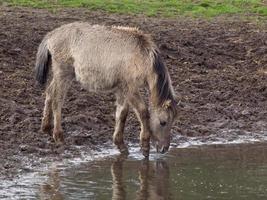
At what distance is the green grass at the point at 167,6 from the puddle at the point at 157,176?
30.1 feet

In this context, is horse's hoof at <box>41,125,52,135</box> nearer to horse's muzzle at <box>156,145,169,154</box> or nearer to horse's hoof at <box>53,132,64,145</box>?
horse's hoof at <box>53,132,64,145</box>

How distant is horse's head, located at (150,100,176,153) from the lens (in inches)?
419

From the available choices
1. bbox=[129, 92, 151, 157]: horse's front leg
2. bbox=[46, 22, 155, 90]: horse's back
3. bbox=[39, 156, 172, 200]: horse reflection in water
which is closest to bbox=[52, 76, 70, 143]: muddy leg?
bbox=[46, 22, 155, 90]: horse's back

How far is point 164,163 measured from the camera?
10617mm

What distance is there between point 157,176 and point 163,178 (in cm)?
11

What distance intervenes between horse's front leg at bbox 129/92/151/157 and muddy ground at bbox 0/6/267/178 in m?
0.80

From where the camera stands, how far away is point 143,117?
421 inches

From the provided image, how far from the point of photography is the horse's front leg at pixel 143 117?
10664mm

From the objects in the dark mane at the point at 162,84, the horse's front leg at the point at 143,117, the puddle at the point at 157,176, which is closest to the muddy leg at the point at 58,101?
the puddle at the point at 157,176

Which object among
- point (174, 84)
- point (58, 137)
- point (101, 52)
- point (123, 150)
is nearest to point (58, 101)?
point (58, 137)

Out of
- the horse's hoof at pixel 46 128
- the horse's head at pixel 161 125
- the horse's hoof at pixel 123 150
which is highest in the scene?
the horse's head at pixel 161 125

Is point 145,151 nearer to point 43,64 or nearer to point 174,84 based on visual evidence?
point 43,64

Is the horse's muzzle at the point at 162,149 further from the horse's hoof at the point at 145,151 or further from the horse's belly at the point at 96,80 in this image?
the horse's belly at the point at 96,80

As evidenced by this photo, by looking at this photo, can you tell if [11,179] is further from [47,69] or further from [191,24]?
[191,24]
